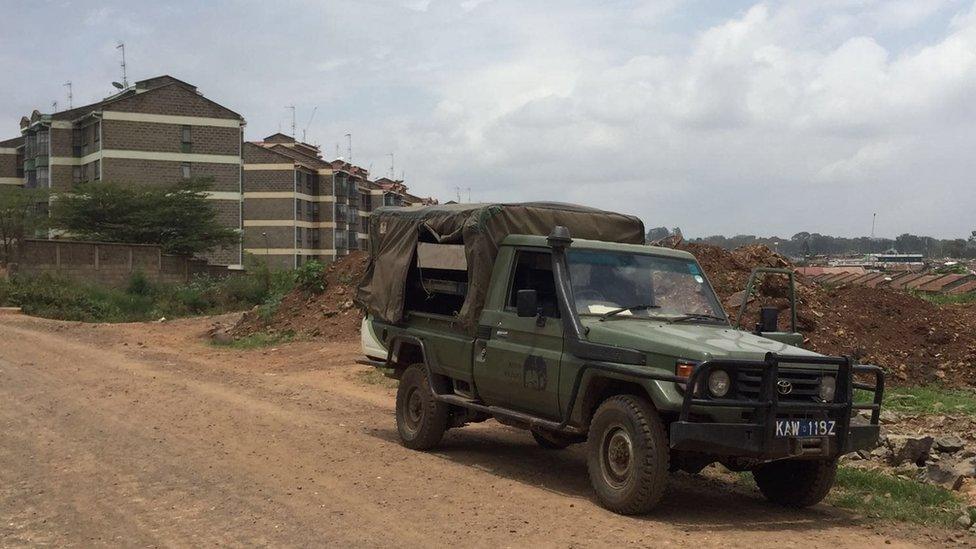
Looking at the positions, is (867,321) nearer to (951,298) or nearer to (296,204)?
(951,298)

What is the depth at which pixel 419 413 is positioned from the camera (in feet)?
32.5

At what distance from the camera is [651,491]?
6863 millimetres

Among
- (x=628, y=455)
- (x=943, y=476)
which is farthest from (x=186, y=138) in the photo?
(x=628, y=455)

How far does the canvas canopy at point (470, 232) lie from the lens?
351 inches

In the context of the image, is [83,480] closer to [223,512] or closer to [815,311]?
[223,512]

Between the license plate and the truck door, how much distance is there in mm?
1879

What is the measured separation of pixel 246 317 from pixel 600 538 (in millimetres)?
18789

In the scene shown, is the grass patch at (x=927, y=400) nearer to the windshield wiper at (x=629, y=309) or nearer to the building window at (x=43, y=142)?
the windshield wiper at (x=629, y=309)

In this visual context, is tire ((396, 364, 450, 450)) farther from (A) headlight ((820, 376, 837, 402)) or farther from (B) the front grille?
(A) headlight ((820, 376, 837, 402))

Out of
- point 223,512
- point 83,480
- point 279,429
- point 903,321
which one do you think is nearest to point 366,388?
point 279,429

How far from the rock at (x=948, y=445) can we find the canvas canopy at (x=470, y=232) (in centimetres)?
378

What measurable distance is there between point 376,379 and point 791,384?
9.80 meters

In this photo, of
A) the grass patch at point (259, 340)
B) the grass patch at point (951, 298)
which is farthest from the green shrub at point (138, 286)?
the grass patch at point (951, 298)

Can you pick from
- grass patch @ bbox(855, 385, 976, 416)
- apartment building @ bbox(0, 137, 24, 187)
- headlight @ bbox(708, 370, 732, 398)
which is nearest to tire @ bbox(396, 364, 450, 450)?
headlight @ bbox(708, 370, 732, 398)
